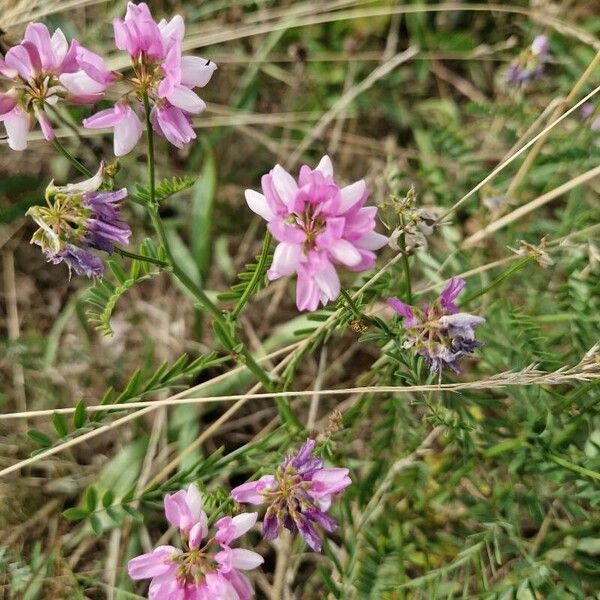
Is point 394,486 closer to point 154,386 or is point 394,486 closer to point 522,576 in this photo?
point 522,576

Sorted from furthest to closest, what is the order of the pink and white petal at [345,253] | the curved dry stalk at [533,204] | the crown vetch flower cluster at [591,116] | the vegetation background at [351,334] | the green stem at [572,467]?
the crown vetch flower cluster at [591,116] → the curved dry stalk at [533,204] → the vegetation background at [351,334] → the green stem at [572,467] → the pink and white petal at [345,253]

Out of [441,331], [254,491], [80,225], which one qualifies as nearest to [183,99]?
[80,225]

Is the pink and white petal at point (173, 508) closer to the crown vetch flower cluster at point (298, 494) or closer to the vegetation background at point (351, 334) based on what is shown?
the crown vetch flower cluster at point (298, 494)

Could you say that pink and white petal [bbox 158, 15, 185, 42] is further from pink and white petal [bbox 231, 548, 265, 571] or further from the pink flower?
pink and white petal [bbox 231, 548, 265, 571]

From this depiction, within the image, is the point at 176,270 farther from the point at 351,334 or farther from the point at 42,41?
the point at 351,334

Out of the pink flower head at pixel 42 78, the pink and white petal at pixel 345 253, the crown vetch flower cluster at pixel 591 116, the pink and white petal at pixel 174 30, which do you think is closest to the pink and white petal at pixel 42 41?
the pink flower head at pixel 42 78
